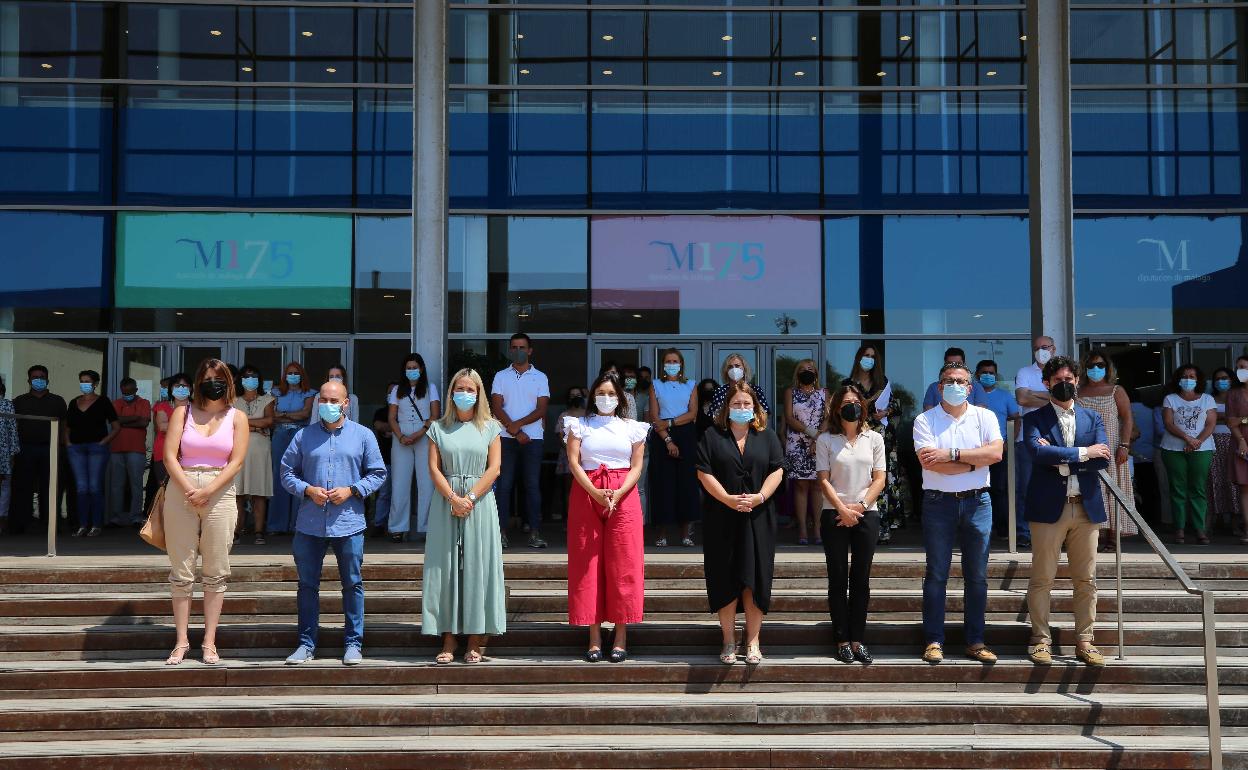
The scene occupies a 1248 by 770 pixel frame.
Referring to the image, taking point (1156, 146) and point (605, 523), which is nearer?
point (605, 523)

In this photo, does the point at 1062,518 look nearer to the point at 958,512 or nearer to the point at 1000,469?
the point at 958,512

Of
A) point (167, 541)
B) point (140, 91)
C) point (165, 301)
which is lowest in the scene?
point (167, 541)

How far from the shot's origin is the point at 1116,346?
1368cm

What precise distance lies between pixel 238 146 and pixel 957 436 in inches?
394

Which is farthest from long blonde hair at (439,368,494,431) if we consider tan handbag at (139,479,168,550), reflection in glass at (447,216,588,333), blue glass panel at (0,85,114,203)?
blue glass panel at (0,85,114,203)

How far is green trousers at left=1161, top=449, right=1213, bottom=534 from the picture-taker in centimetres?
1005

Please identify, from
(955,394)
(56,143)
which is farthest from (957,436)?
(56,143)

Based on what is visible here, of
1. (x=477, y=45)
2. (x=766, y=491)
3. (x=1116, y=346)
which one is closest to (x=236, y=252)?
(x=477, y=45)

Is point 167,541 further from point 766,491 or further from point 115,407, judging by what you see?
point 115,407

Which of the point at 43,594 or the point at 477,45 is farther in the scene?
the point at 477,45

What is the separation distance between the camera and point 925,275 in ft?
46.6

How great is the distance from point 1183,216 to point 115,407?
1210 centimetres

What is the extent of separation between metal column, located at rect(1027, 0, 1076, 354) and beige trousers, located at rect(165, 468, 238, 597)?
6.98m

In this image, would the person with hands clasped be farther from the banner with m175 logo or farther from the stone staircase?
the banner with m175 logo
